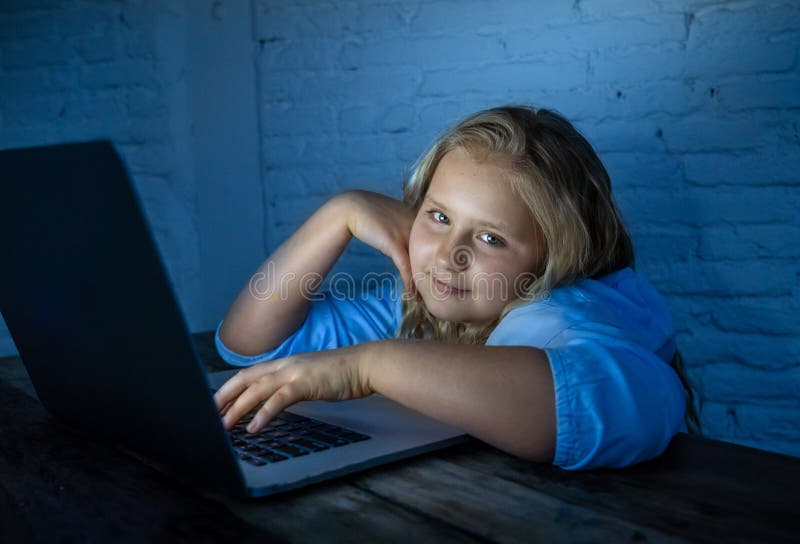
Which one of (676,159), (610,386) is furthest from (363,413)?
(676,159)

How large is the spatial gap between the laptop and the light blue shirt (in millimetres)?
115

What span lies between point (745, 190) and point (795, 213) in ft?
0.31

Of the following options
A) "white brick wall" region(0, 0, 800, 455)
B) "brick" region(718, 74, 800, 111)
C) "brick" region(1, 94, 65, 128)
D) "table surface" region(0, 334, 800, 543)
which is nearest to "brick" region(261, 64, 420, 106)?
"white brick wall" region(0, 0, 800, 455)

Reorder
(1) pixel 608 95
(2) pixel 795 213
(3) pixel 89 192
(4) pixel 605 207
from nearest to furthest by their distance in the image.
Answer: (3) pixel 89 192
(4) pixel 605 207
(2) pixel 795 213
(1) pixel 608 95

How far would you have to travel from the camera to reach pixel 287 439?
0.75m

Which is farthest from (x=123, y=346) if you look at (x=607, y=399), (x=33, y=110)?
(x=33, y=110)

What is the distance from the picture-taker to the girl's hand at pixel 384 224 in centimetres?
122

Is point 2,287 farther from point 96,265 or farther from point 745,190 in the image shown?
point 745,190

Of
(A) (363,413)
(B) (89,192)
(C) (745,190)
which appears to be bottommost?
(A) (363,413)

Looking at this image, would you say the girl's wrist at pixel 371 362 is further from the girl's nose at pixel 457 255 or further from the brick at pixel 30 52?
the brick at pixel 30 52

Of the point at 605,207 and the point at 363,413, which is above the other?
the point at 605,207

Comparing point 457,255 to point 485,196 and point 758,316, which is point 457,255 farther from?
point 758,316

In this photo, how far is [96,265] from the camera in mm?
583

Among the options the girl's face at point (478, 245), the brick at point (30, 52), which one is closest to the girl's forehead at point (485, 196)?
the girl's face at point (478, 245)
